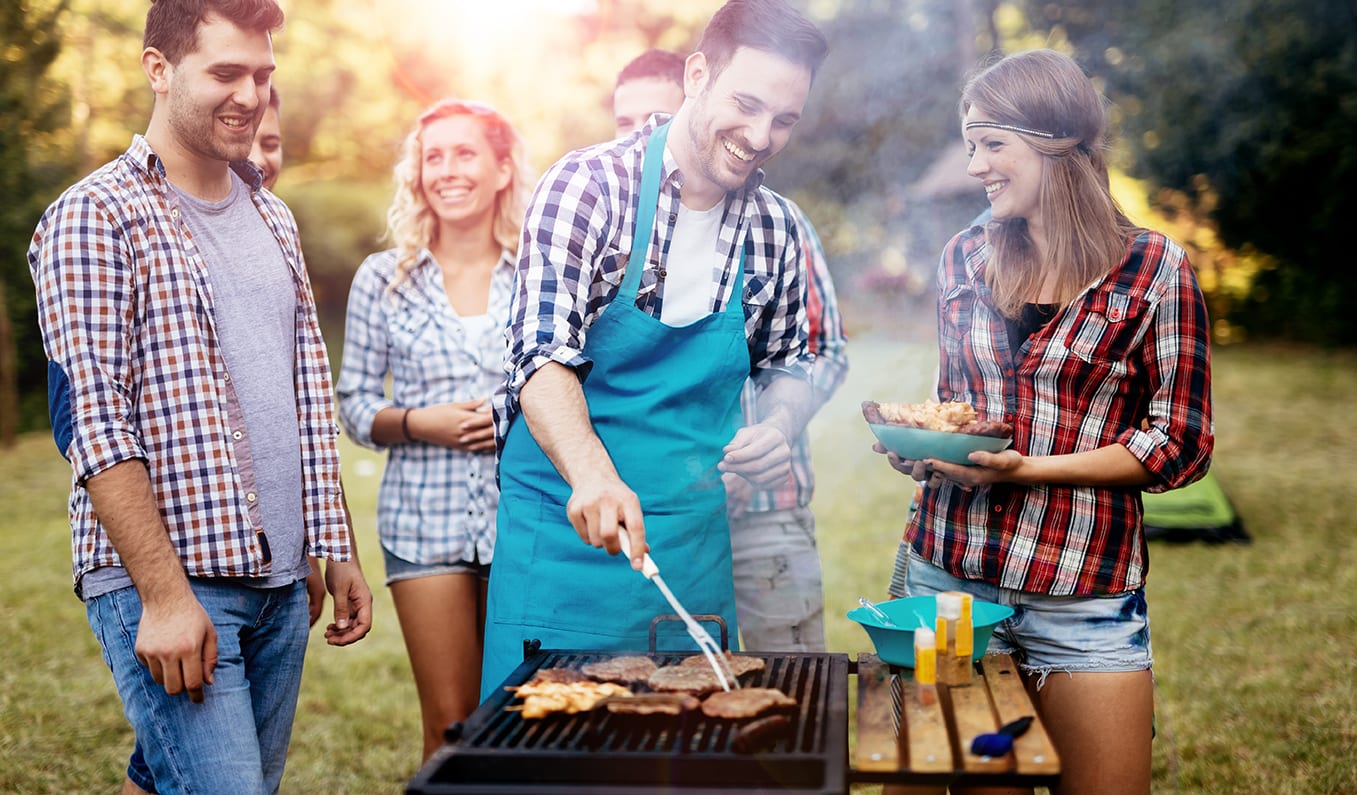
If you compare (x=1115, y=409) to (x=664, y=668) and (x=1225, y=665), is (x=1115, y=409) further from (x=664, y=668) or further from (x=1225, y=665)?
(x=1225, y=665)

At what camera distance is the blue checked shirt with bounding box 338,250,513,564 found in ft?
10.5

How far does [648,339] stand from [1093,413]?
995 millimetres

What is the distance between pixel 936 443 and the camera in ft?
7.77

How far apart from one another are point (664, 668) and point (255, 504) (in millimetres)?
919

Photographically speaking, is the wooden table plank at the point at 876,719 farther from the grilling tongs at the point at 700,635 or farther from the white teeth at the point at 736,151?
the white teeth at the point at 736,151

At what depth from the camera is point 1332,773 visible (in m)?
3.95

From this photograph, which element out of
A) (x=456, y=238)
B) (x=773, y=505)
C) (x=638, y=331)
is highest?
(x=456, y=238)

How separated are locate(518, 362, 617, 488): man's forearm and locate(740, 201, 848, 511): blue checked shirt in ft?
3.50

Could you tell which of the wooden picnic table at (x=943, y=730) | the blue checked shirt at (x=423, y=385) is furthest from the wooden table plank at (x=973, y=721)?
the blue checked shirt at (x=423, y=385)

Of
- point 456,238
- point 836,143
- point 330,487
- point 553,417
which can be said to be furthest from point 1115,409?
point 836,143

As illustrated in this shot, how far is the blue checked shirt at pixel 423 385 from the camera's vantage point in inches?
126

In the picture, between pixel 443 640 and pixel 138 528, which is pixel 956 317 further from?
pixel 138 528

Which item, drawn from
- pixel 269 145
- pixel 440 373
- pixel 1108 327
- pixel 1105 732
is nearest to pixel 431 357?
pixel 440 373

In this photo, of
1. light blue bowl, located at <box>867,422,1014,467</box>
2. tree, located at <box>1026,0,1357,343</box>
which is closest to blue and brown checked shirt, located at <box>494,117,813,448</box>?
light blue bowl, located at <box>867,422,1014,467</box>
